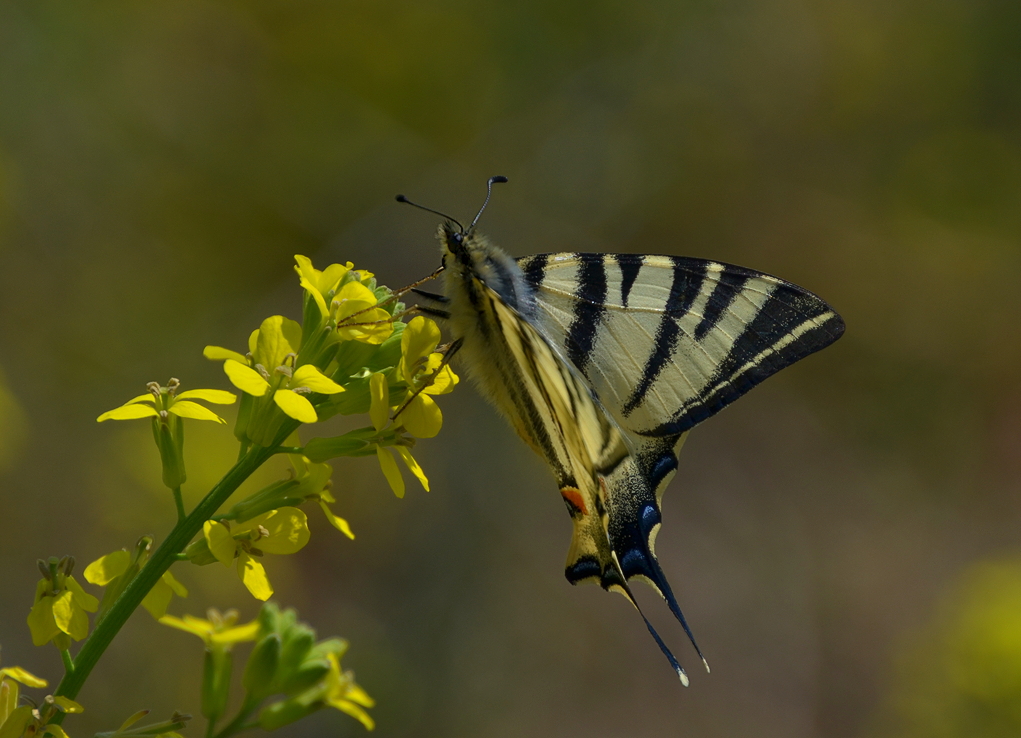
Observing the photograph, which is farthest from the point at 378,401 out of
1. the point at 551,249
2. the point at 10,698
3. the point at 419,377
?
the point at 551,249

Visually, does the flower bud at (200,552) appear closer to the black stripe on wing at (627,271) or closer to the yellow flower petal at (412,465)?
the yellow flower petal at (412,465)

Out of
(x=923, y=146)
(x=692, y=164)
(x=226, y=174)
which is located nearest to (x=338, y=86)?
(x=226, y=174)

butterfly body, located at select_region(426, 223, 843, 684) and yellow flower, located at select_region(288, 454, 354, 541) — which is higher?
butterfly body, located at select_region(426, 223, 843, 684)

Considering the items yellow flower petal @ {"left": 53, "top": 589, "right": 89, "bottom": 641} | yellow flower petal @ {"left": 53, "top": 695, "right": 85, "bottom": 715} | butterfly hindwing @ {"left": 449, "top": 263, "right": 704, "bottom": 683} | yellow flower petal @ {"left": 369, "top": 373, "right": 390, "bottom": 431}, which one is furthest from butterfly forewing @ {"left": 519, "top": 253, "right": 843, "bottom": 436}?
yellow flower petal @ {"left": 53, "top": 695, "right": 85, "bottom": 715}

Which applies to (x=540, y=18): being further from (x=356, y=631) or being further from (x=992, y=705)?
(x=992, y=705)

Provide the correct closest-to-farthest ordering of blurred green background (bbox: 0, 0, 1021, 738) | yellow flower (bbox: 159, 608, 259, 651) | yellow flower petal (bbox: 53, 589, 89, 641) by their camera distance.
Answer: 1. yellow flower petal (bbox: 53, 589, 89, 641)
2. yellow flower (bbox: 159, 608, 259, 651)
3. blurred green background (bbox: 0, 0, 1021, 738)

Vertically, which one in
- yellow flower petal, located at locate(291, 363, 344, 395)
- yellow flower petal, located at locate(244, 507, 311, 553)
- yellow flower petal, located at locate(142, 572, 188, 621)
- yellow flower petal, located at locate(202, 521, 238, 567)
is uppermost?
yellow flower petal, located at locate(291, 363, 344, 395)

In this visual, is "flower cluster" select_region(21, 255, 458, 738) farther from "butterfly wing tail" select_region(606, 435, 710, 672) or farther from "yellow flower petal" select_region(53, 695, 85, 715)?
"butterfly wing tail" select_region(606, 435, 710, 672)
